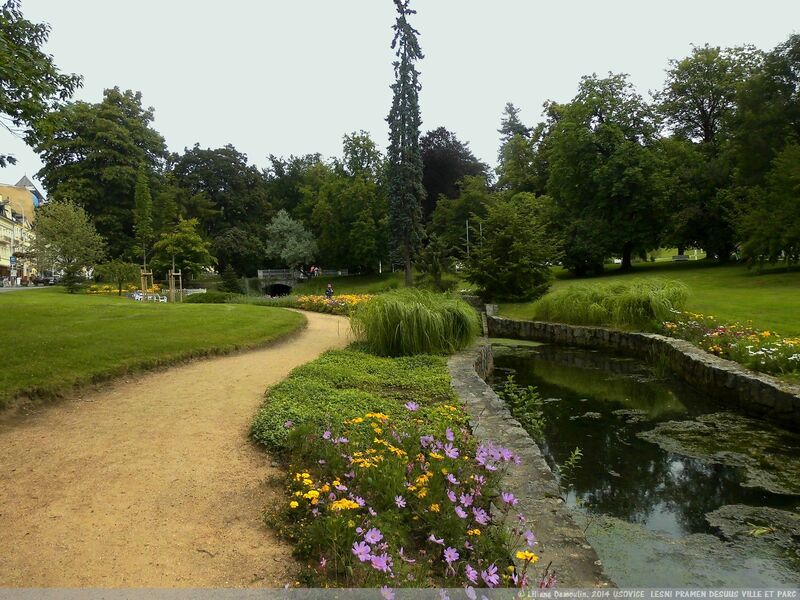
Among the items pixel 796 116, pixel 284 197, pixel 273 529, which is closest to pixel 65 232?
pixel 284 197

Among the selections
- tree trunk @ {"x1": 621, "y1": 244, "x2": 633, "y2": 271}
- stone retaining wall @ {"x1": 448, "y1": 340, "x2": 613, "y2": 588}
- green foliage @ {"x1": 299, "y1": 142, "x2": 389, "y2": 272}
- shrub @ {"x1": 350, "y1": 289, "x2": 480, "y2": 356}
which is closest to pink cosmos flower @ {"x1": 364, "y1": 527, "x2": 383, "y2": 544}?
stone retaining wall @ {"x1": 448, "y1": 340, "x2": 613, "y2": 588}

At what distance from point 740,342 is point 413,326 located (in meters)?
5.72

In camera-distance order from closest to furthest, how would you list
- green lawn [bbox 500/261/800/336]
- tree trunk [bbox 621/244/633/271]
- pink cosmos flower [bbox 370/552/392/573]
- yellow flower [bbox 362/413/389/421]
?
1. pink cosmos flower [bbox 370/552/392/573]
2. yellow flower [bbox 362/413/389/421]
3. green lawn [bbox 500/261/800/336]
4. tree trunk [bbox 621/244/633/271]

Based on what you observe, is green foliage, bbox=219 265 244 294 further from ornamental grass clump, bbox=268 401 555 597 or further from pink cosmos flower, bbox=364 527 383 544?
pink cosmos flower, bbox=364 527 383 544

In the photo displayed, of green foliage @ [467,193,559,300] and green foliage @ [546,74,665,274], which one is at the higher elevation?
green foliage @ [546,74,665,274]

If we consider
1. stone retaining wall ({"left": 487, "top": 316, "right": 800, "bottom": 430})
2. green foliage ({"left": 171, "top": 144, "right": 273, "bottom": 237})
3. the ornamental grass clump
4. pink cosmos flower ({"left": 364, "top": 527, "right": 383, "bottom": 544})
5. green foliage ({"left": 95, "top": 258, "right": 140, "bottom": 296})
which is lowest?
stone retaining wall ({"left": 487, "top": 316, "right": 800, "bottom": 430})

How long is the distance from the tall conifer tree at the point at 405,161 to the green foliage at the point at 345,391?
24.1 meters

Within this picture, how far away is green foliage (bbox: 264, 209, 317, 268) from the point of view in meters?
42.9

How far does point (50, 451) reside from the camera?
463 cm

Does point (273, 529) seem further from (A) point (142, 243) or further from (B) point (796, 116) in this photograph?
(A) point (142, 243)

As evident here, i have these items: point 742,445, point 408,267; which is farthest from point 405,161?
point 742,445

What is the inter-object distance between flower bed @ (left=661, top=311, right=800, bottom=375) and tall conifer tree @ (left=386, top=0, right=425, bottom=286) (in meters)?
21.4

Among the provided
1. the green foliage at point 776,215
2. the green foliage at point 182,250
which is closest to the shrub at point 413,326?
the green foliage at point 776,215

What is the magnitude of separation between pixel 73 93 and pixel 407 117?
2642 centimetres
